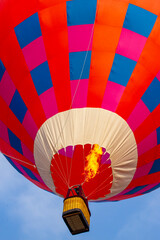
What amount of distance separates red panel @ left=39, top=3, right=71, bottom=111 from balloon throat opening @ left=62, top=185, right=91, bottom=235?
67.8 inches

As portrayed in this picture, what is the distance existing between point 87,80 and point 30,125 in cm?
139

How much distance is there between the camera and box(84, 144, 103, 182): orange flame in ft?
23.7

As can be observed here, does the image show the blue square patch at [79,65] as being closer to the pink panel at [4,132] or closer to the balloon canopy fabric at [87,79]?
the balloon canopy fabric at [87,79]

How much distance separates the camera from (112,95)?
7.32 m

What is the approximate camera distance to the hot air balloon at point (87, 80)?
287 inches

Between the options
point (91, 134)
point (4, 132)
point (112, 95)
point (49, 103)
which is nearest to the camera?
point (91, 134)

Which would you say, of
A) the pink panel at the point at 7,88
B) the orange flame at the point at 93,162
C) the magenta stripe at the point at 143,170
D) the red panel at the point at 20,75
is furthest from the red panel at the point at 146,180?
the pink panel at the point at 7,88

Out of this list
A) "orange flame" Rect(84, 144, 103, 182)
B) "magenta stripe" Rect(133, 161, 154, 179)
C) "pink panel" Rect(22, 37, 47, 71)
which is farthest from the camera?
"magenta stripe" Rect(133, 161, 154, 179)

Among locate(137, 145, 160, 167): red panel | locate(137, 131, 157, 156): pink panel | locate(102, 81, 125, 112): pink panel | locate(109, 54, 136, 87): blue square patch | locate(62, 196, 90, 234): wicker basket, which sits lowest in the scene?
locate(62, 196, 90, 234): wicker basket

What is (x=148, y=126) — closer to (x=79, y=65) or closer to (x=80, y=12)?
(x=79, y=65)

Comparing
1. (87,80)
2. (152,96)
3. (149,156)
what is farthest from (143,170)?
(87,80)

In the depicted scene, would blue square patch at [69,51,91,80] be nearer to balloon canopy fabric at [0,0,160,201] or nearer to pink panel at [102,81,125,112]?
balloon canopy fabric at [0,0,160,201]

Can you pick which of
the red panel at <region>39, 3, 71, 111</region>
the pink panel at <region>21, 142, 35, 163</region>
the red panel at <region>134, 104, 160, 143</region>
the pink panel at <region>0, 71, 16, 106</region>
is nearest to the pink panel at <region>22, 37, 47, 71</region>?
the red panel at <region>39, 3, 71, 111</region>

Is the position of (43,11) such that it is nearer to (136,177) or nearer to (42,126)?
(42,126)
